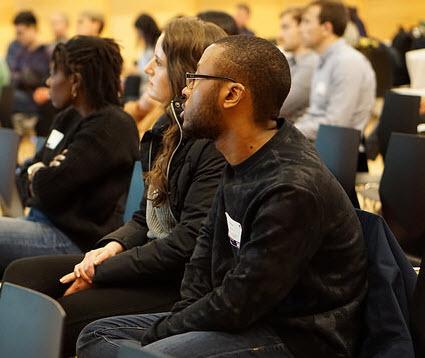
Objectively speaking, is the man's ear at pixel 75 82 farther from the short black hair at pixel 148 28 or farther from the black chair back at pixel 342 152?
the short black hair at pixel 148 28

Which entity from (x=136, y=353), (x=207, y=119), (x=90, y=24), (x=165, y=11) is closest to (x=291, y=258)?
(x=207, y=119)

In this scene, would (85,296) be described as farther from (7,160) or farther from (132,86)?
(132,86)

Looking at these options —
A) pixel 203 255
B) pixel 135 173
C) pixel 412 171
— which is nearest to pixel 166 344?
pixel 203 255

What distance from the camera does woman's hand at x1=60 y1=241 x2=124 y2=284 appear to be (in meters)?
2.49

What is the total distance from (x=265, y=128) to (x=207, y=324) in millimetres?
473

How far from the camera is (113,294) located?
2400 millimetres

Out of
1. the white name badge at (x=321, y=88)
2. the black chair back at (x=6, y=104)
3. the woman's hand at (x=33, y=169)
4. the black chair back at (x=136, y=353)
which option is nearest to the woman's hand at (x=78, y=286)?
the woman's hand at (x=33, y=169)

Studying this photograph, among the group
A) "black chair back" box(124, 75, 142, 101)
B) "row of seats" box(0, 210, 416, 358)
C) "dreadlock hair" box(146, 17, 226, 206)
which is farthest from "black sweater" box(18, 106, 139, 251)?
"black chair back" box(124, 75, 142, 101)

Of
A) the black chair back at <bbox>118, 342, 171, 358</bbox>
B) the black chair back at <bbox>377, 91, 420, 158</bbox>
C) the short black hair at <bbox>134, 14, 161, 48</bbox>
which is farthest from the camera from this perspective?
the short black hair at <bbox>134, 14, 161, 48</bbox>

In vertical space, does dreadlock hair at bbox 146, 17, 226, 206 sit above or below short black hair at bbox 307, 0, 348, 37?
above

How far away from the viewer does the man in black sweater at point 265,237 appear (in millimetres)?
1736

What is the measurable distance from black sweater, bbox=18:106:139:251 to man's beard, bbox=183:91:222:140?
1046 millimetres

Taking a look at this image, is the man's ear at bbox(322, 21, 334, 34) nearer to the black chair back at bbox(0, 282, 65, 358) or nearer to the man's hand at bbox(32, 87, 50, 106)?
the black chair back at bbox(0, 282, 65, 358)

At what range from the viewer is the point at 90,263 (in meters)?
2.50
